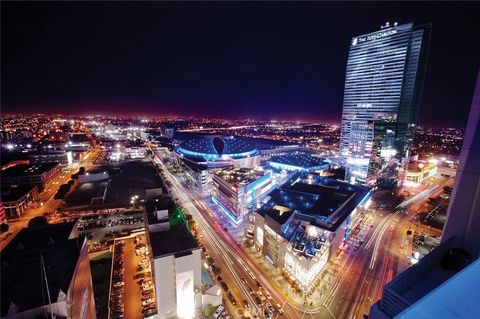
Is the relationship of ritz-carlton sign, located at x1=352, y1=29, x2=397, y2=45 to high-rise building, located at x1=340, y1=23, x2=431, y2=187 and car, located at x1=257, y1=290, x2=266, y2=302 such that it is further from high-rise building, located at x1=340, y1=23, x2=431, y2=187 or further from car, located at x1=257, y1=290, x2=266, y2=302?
car, located at x1=257, y1=290, x2=266, y2=302

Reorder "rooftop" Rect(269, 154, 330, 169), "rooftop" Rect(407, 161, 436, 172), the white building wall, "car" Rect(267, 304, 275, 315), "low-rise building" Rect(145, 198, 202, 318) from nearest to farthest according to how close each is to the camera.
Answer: the white building wall < "low-rise building" Rect(145, 198, 202, 318) < "car" Rect(267, 304, 275, 315) < "rooftop" Rect(407, 161, 436, 172) < "rooftop" Rect(269, 154, 330, 169)

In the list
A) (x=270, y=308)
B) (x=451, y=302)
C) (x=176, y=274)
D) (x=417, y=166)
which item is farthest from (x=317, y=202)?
(x=417, y=166)

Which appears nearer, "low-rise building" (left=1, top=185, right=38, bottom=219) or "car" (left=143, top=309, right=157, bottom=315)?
"car" (left=143, top=309, right=157, bottom=315)

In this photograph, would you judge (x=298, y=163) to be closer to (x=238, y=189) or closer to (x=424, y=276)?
(x=238, y=189)

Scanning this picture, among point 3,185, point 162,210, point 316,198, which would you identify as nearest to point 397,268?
point 316,198

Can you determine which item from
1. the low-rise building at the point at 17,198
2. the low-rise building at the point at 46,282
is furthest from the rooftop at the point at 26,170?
the low-rise building at the point at 46,282

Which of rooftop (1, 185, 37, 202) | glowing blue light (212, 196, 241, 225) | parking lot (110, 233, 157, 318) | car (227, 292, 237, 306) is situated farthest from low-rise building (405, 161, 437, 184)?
rooftop (1, 185, 37, 202)
